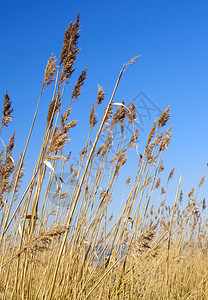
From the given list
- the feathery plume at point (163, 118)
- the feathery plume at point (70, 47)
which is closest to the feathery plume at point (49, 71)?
the feathery plume at point (70, 47)

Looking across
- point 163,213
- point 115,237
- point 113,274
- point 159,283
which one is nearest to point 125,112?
point 115,237

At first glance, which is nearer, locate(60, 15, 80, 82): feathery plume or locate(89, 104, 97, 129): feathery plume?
locate(60, 15, 80, 82): feathery plume

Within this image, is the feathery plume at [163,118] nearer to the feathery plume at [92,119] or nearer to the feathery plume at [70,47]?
the feathery plume at [92,119]

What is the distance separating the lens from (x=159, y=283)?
3.04 m

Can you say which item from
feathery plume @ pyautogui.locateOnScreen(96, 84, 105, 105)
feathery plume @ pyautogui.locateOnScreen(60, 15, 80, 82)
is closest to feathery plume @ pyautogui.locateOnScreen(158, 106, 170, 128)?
feathery plume @ pyautogui.locateOnScreen(96, 84, 105, 105)

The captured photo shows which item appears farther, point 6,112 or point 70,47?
point 6,112

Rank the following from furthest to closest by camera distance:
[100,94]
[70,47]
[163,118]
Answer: [163,118] → [100,94] → [70,47]

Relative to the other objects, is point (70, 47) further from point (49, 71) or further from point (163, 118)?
point (163, 118)

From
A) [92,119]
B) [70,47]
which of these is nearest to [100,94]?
[92,119]

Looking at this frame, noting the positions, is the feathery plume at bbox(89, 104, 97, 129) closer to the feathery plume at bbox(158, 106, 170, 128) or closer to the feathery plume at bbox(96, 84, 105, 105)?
the feathery plume at bbox(96, 84, 105, 105)

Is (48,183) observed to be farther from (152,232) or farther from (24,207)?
(152,232)

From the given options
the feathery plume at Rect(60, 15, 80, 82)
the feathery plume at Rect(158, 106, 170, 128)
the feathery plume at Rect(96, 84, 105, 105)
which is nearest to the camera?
the feathery plume at Rect(60, 15, 80, 82)

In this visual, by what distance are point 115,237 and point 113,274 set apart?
11.9 inches

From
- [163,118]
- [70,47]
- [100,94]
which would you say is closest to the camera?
[70,47]
